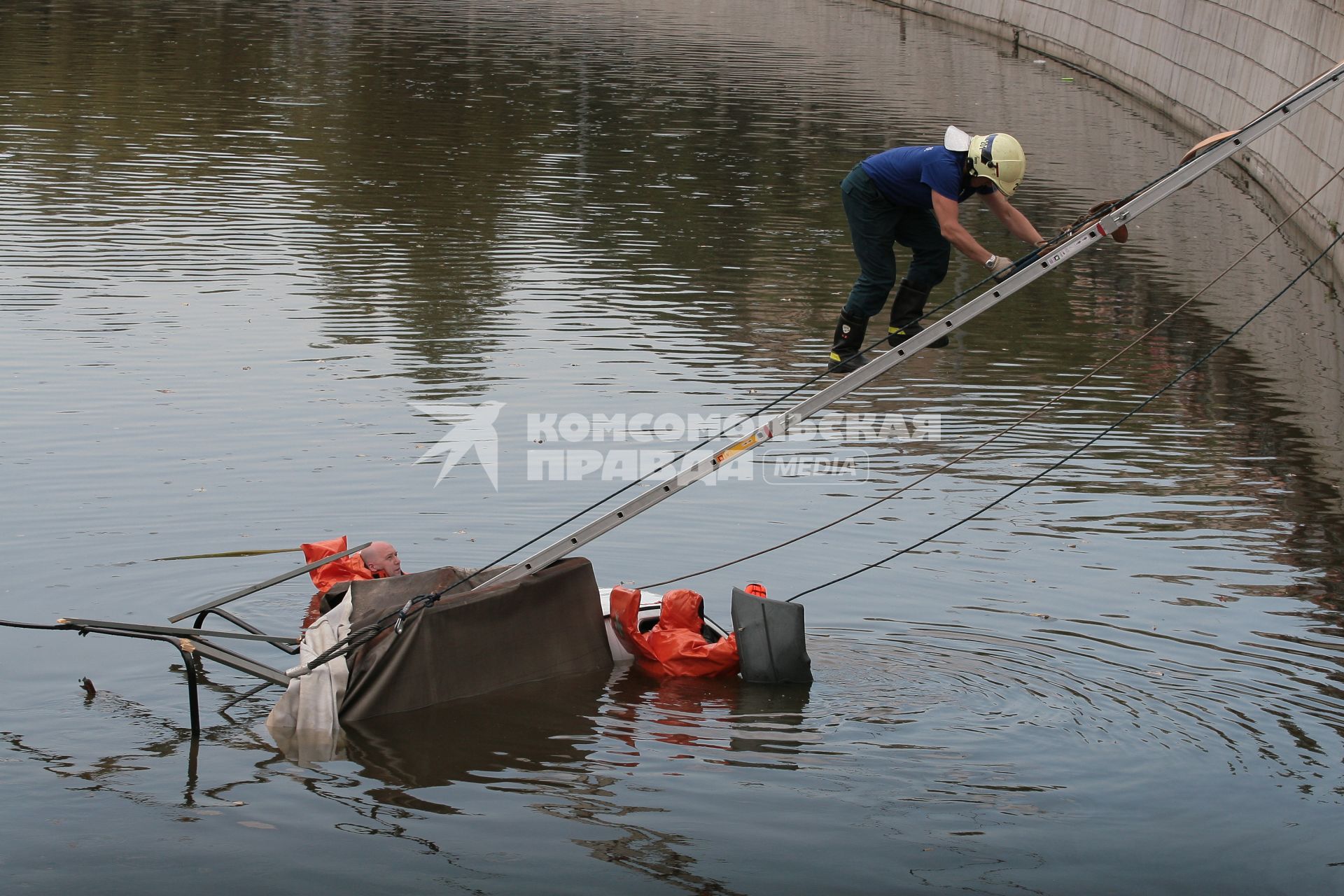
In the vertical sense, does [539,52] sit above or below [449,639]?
above

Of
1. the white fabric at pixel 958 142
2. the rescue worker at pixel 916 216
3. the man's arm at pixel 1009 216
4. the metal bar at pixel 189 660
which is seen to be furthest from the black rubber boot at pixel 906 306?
the metal bar at pixel 189 660

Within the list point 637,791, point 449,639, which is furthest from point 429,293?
point 637,791

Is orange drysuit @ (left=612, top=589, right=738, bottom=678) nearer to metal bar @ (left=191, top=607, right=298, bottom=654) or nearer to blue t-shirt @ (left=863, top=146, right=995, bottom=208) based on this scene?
metal bar @ (left=191, top=607, right=298, bottom=654)

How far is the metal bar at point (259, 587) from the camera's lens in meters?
10.3

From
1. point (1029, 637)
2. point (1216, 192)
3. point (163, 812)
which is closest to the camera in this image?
point (163, 812)

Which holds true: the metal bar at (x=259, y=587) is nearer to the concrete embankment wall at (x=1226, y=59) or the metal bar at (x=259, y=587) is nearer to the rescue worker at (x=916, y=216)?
the rescue worker at (x=916, y=216)

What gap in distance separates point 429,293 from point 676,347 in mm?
3588

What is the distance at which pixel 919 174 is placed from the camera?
10.9m

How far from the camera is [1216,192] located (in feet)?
95.2

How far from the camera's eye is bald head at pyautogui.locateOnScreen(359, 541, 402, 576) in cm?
1082

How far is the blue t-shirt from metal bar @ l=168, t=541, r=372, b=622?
4.13m

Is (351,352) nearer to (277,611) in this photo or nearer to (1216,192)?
(277,611)

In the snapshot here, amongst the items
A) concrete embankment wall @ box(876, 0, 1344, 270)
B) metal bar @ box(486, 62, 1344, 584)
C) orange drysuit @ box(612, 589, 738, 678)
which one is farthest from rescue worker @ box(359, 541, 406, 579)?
concrete embankment wall @ box(876, 0, 1344, 270)

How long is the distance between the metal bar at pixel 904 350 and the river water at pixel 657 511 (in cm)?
93
